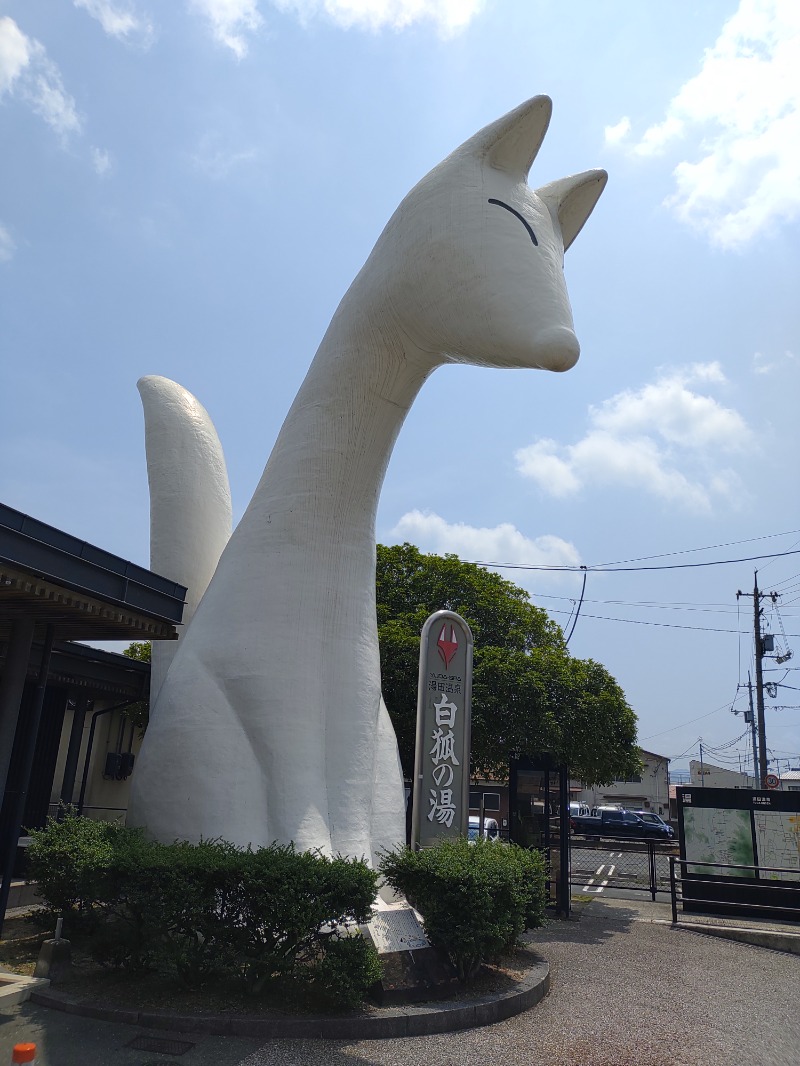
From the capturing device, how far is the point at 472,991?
20.2ft

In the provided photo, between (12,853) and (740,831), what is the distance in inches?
391

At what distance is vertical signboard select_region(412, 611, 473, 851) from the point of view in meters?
7.55

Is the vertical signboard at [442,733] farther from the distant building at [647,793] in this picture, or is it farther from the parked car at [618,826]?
the distant building at [647,793]

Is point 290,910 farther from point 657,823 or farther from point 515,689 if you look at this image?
point 657,823

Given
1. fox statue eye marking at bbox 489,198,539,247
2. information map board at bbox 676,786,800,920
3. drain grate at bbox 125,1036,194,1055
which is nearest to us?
drain grate at bbox 125,1036,194,1055

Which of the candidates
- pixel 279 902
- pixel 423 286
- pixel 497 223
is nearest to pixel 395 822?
pixel 279 902

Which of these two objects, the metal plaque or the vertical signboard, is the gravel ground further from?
the vertical signboard

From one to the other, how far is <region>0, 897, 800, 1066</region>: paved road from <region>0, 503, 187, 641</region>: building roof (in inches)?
123

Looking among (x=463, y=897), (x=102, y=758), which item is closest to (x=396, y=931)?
(x=463, y=897)

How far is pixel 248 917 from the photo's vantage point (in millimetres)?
5496

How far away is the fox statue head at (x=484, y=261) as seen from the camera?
6855 millimetres

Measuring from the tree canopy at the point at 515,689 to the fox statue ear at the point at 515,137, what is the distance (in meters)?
6.62

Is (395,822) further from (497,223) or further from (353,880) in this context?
(497,223)

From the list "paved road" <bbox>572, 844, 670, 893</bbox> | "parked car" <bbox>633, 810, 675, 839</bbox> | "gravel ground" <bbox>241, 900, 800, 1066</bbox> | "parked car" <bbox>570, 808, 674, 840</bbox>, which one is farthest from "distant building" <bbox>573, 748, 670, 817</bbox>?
"gravel ground" <bbox>241, 900, 800, 1066</bbox>
